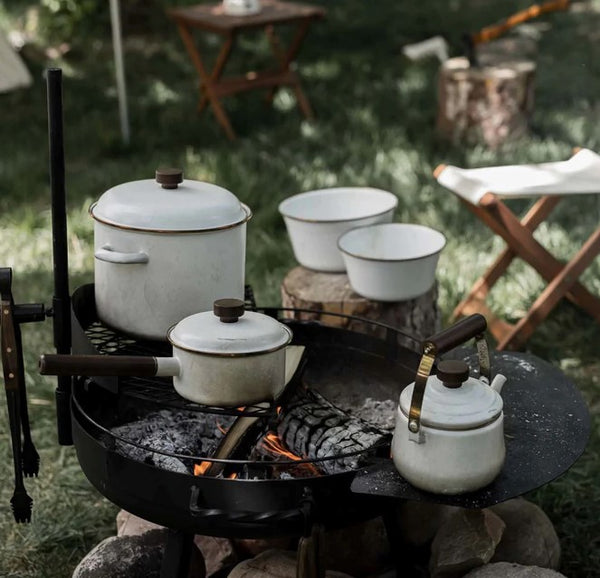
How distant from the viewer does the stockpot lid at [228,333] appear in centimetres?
207

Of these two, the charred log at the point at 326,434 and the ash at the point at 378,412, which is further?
the ash at the point at 378,412

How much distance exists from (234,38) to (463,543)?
4.73m

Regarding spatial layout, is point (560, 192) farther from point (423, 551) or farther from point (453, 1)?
point (453, 1)

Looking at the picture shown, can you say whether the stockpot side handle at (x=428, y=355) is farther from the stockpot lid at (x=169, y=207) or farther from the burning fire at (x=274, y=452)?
the stockpot lid at (x=169, y=207)

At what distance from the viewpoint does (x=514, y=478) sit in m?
2.08

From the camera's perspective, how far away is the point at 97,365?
2.04m

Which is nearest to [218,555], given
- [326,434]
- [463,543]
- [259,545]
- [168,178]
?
[259,545]

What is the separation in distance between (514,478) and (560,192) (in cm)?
172

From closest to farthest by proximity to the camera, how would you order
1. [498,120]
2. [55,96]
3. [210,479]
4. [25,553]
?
[210,479] → [55,96] → [25,553] → [498,120]

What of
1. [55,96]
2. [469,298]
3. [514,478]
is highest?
[55,96]

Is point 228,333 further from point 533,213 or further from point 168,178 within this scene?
point 533,213

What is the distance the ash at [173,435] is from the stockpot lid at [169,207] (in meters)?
0.54

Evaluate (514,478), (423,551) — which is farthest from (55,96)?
(423,551)

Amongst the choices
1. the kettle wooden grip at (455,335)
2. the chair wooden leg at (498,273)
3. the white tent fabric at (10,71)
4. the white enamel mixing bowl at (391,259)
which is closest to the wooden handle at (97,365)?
the kettle wooden grip at (455,335)
